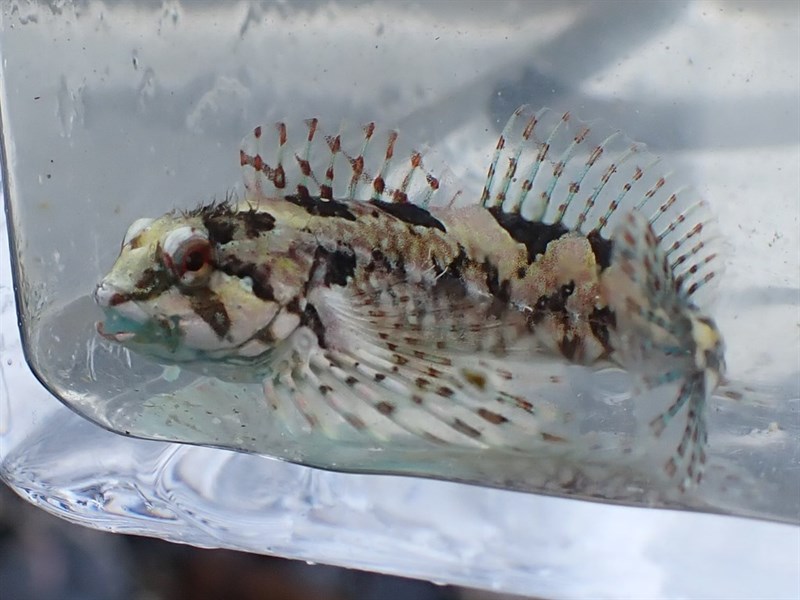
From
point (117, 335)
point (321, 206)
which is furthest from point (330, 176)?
point (117, 335)

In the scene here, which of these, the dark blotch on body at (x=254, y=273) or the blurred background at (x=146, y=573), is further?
the blurred background at (x=146, y=573)

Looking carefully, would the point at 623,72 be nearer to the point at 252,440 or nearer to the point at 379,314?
the point at 379,314

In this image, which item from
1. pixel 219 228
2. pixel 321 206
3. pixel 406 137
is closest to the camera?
pixel 219 228

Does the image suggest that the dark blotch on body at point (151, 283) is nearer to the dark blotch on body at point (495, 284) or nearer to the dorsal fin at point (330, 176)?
the dorsal fin at point (330, 176)

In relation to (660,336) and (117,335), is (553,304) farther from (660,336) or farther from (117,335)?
(117,335)

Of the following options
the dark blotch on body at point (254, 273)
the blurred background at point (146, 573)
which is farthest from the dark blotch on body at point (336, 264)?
the blurred background at point (146, 573)

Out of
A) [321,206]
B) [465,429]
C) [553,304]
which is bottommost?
[465,429]
